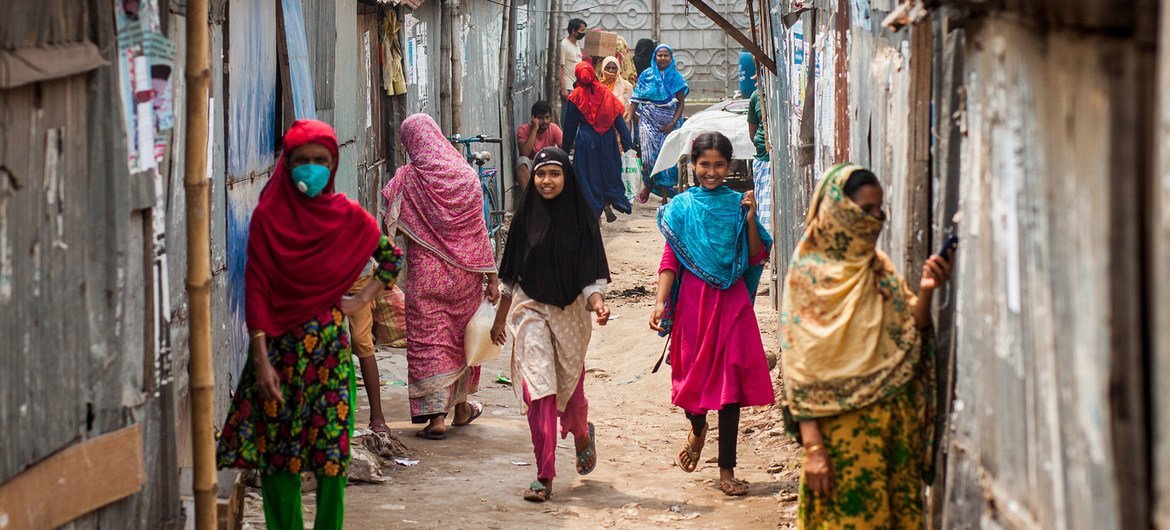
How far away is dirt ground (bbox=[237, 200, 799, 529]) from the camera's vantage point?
6.20m

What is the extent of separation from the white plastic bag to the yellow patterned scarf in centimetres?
364

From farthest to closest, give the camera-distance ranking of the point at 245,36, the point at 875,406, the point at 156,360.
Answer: the point at 245,36
the point at 156,360
the point at 875,406

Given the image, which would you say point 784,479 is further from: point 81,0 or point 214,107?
point 81,0

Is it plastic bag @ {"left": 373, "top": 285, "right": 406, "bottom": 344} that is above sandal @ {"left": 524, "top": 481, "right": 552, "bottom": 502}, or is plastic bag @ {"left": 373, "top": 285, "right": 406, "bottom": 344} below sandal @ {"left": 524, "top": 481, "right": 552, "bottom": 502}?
above

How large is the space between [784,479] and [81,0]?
13.8ft

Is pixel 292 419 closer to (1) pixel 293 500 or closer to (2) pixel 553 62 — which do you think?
(1) pixel 293 500

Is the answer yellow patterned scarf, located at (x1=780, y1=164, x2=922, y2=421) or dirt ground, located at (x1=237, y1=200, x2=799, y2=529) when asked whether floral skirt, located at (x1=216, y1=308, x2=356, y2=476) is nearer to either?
dirt ground, located at (x1=237, y1=200, x2=799, y2=529)

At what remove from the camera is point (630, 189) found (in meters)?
18.2

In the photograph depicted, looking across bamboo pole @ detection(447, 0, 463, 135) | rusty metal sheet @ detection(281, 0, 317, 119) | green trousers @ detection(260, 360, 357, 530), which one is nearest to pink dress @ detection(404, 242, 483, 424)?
rusty metal sheet @ detection(281, 0, 317, 119)

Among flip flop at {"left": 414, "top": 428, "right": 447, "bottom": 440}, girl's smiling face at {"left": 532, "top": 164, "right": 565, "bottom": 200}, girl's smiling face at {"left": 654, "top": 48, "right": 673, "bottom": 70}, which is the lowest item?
flip flop at {"left": 414, "top": 428, "right": 447, "bottom": 440}

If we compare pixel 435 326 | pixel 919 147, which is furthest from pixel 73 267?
pixel 435 326

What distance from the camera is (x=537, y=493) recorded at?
21.2 ft

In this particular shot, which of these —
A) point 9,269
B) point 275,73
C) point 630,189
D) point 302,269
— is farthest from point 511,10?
point 9,269

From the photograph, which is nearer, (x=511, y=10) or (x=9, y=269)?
(x=9, y=269)
